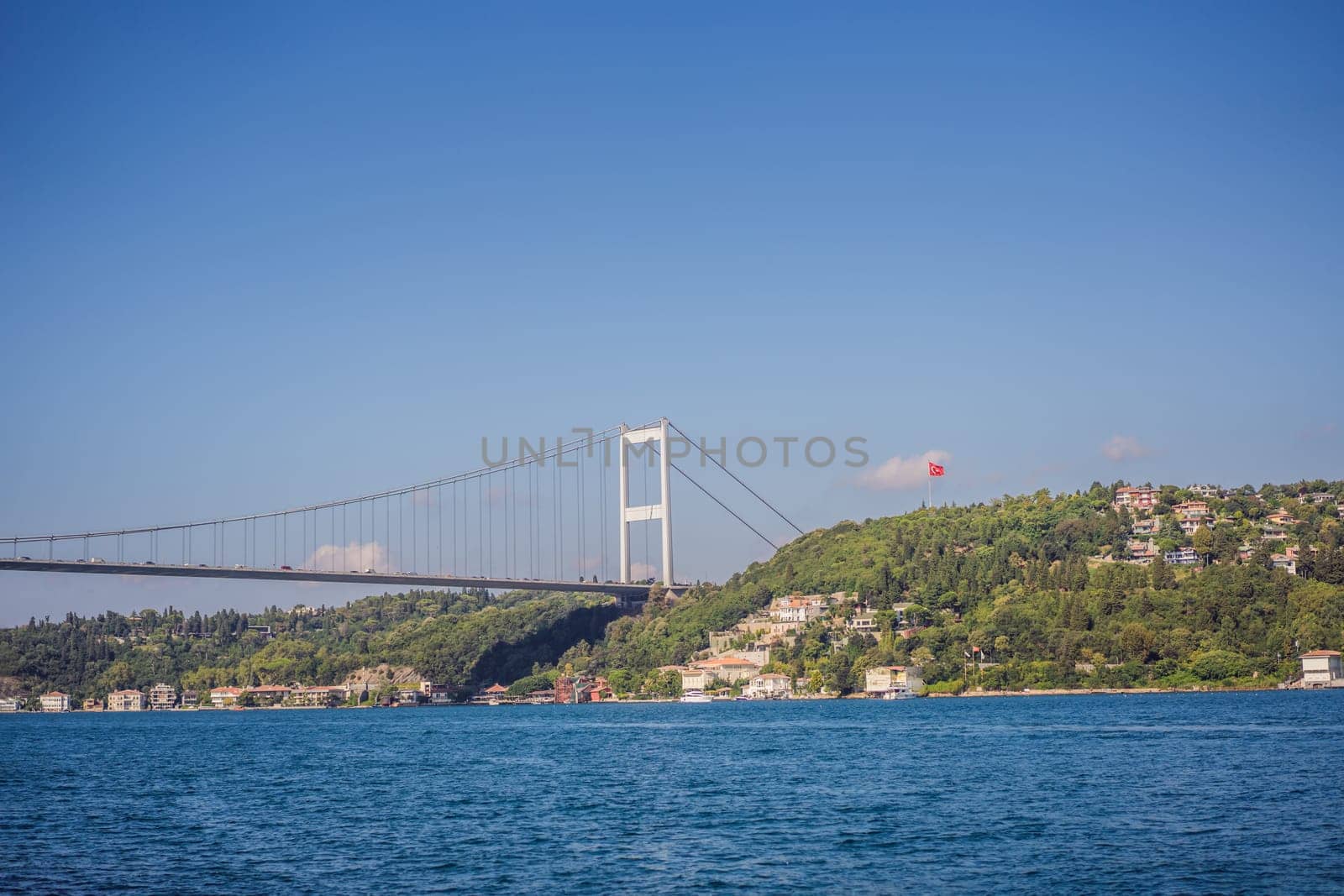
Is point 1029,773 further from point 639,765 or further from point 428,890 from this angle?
point 428,890

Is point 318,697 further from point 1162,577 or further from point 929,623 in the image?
point 1162,577

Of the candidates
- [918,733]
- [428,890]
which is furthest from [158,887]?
[918,733]

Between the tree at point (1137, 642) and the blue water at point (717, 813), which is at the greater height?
the tree at point (1137, 642)

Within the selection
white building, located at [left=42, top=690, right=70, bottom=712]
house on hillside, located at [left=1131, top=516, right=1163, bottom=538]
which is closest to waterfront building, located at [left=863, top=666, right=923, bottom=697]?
house on hillside, located at [left=1131, top=516, right=1163, bottom=538]

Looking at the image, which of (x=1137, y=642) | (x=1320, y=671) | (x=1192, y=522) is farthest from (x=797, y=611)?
(x=1320, y=671)

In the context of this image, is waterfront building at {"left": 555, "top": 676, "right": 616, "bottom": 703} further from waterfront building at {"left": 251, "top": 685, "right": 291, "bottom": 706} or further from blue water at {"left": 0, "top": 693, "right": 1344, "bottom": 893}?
blue water at {"left": 0, "top": 693, "right": 1344, "bottom": 893}

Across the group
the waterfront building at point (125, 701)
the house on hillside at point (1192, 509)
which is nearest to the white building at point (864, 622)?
the house on hillside at point (1192, 509)

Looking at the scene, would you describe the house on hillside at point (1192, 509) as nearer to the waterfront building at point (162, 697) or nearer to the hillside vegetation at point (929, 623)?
the hillside vegetation at point (929, 623)
